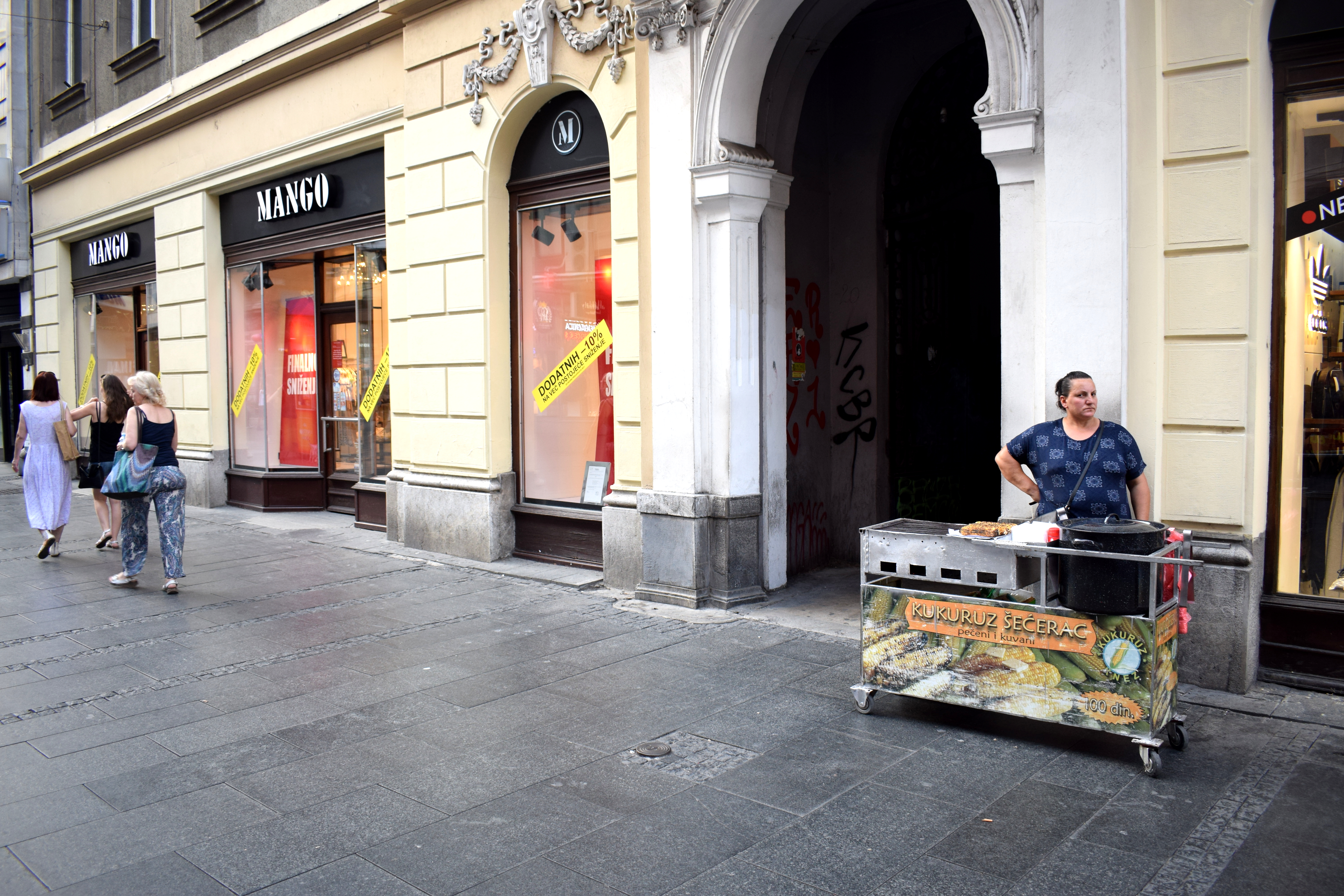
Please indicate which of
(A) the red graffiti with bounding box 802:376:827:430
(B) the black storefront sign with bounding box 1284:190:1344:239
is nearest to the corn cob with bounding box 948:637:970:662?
(B) the black storefront sign with bounding box 1284:190:1344:239

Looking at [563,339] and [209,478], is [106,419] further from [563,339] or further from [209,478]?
[563,339]

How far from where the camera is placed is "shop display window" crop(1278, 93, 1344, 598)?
5.52 metres

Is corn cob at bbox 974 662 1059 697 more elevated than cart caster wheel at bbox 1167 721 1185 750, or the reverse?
corn cob at bbox 974 662 1059 697

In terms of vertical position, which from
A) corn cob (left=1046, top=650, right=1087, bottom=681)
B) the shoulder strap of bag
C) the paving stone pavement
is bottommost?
the paving stone pavement

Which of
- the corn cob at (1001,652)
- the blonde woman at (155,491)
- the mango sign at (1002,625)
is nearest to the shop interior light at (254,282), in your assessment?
the blonde woman at (155,491)

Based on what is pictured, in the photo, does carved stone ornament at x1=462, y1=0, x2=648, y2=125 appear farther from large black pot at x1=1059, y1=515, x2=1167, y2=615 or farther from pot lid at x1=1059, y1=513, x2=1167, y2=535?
large black pot at x1=1059, y1=515, x2=1167, y2=615

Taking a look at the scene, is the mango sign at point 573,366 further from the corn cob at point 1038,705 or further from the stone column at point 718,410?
the corn cob at point 1038,705

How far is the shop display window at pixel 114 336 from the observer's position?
1648 centimetres

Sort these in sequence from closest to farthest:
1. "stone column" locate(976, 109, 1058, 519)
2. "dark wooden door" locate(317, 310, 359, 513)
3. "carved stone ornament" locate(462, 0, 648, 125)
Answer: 1. "stone column" locate(976, 109, 1058, 519)
2. "carved stone ornament" locate(462, 0, 648, 125)
3. "dark wooden door" locate(317, 310, 359, 513)

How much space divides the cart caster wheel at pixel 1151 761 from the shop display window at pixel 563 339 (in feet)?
17.7

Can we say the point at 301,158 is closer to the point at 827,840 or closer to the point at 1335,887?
the point at 827,840

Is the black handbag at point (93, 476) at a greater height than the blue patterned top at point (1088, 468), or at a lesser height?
lesser

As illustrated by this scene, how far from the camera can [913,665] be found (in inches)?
195

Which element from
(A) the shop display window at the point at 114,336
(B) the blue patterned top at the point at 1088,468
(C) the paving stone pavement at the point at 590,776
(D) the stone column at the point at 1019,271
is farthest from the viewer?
(A) the shop display window at the point at 114,336
